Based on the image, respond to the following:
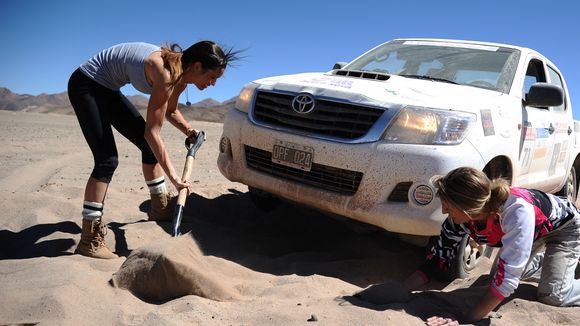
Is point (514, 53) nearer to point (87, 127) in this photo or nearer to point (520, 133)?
point (520, 133)

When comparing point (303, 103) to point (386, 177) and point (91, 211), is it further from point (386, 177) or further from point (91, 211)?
point (91, 211)

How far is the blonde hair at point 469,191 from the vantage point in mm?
2965

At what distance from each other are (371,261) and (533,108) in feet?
6.72

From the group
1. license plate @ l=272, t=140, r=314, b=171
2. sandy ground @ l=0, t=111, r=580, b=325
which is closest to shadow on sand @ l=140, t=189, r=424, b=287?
sandy ground @ l=0, t=111, r=580, b=325

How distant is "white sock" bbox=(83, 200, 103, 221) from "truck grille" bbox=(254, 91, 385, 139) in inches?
53.2

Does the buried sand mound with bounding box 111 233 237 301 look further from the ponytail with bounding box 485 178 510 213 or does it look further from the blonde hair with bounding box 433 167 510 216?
the ponytail with bounding box 485 178 510 213

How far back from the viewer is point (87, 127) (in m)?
3.97

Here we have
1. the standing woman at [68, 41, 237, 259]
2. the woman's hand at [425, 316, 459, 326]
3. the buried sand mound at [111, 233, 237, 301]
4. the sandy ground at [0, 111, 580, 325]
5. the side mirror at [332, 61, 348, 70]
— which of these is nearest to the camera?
the sandy ground at [0, 111, 580, 325]

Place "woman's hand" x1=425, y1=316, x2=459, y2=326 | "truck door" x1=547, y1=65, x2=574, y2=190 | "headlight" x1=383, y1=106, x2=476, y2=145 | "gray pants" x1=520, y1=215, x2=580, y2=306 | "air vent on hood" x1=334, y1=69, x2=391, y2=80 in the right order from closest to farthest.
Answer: "woman's hand" x1=425, y1=316, x2=459, y2=326 < "gray pants" x1=520, y1=215, x2=580, y2=306 < "headlight" x1=383, y1=106, x2=476, y2=145 < "air vent on hood" x1=334, y1=69, x2=391, y2=80 < "truck door" x1=547, y1=65, x2=574, y2=190

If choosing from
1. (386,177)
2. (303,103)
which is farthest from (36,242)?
(386,177)

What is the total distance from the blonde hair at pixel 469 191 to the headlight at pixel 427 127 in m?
0.60

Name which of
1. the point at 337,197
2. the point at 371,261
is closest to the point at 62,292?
the point at 337,197

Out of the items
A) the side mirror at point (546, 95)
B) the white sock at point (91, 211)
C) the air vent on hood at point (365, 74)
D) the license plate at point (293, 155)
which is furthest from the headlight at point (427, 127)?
the white sock at point (91, 211)

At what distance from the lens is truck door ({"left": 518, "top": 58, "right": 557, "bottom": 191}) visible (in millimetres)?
4500
